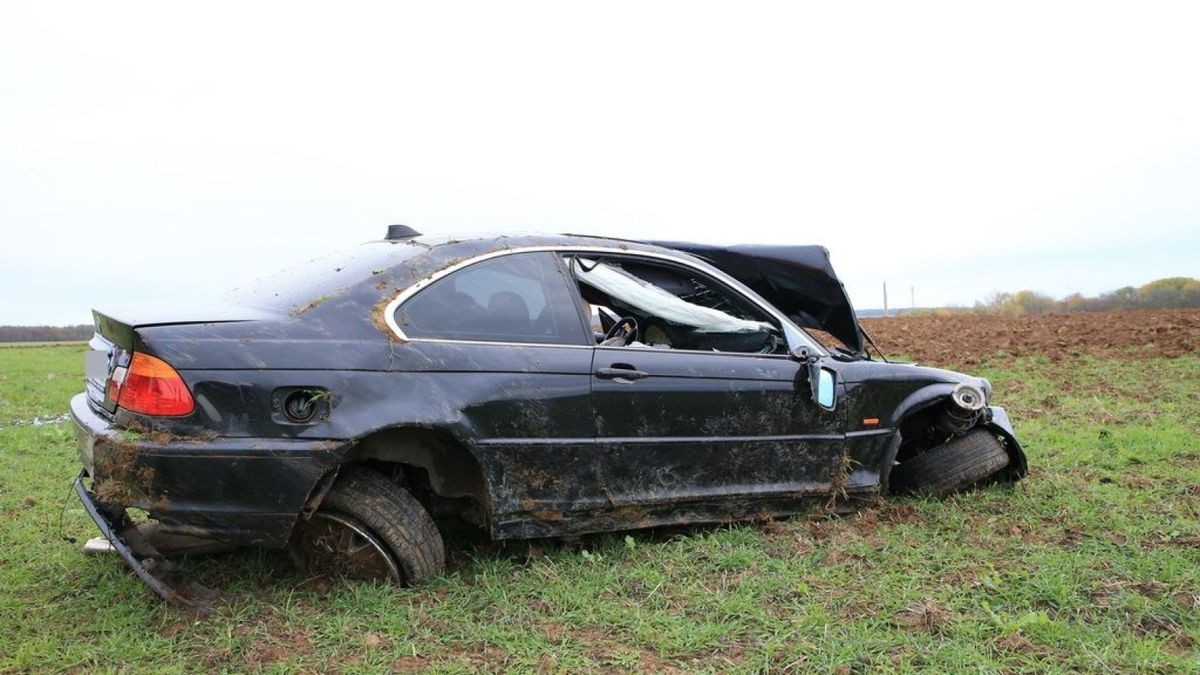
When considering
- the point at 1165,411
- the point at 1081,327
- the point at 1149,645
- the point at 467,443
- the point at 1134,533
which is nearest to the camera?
the point at 1149,645

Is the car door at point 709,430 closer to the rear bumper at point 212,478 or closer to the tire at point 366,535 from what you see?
the tire at point 366,535

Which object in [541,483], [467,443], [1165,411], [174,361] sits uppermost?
[174,361]

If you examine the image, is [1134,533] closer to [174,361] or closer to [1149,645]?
[1149,645]

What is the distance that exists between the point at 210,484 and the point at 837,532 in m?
2.79

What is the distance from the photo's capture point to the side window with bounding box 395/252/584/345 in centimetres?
336

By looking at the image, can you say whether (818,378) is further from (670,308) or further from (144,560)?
(144,560)

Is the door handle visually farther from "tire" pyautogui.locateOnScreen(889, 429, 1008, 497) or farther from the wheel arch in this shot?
"tire" pyautogui.locateOnScreen(889, 429, 1008, 497)

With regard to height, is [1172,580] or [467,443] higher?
[467,443]

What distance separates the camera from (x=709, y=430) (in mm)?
3822

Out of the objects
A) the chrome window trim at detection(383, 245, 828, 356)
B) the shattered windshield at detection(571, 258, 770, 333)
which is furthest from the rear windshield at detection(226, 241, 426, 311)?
the shattered windshield at detection(571, 258, 770, 333)

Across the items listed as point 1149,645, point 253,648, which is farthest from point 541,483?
point 1149,645

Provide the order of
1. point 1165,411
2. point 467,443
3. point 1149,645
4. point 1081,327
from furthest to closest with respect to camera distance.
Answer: point 1081,327 → point 1165,411 → point 467,443 → point 1149,645

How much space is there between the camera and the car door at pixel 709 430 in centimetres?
362

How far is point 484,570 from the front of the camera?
11.5ft
